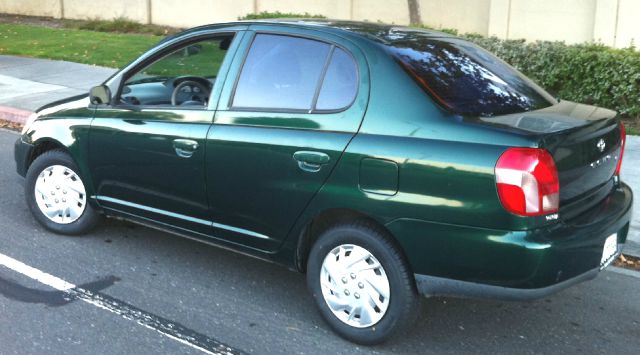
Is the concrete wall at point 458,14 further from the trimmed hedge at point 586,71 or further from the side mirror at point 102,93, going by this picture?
the side mirror at point 102,93

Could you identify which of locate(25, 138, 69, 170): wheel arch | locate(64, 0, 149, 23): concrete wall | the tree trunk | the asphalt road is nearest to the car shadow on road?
the asphalt road

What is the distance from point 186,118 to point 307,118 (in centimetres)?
94

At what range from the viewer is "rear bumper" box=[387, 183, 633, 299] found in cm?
373

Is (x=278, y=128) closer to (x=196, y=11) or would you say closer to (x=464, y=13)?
(x=464, y=13)

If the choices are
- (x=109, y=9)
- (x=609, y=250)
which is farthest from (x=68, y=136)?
(x=109, y=9)

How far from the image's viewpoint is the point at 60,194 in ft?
19.1

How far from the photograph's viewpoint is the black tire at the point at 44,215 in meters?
5.73

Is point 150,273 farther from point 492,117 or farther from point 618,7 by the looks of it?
point 618,7

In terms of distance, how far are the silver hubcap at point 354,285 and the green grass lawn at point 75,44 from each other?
35.5ft

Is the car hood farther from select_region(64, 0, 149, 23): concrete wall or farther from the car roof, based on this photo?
select_region(64, 0, 149, 23): concrete wall

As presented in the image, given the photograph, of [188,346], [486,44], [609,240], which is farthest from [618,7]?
[188,346]

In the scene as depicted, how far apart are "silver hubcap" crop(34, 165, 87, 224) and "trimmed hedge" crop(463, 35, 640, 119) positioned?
667 centimetres

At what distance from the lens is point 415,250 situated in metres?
3.97

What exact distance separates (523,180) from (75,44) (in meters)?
15.2
